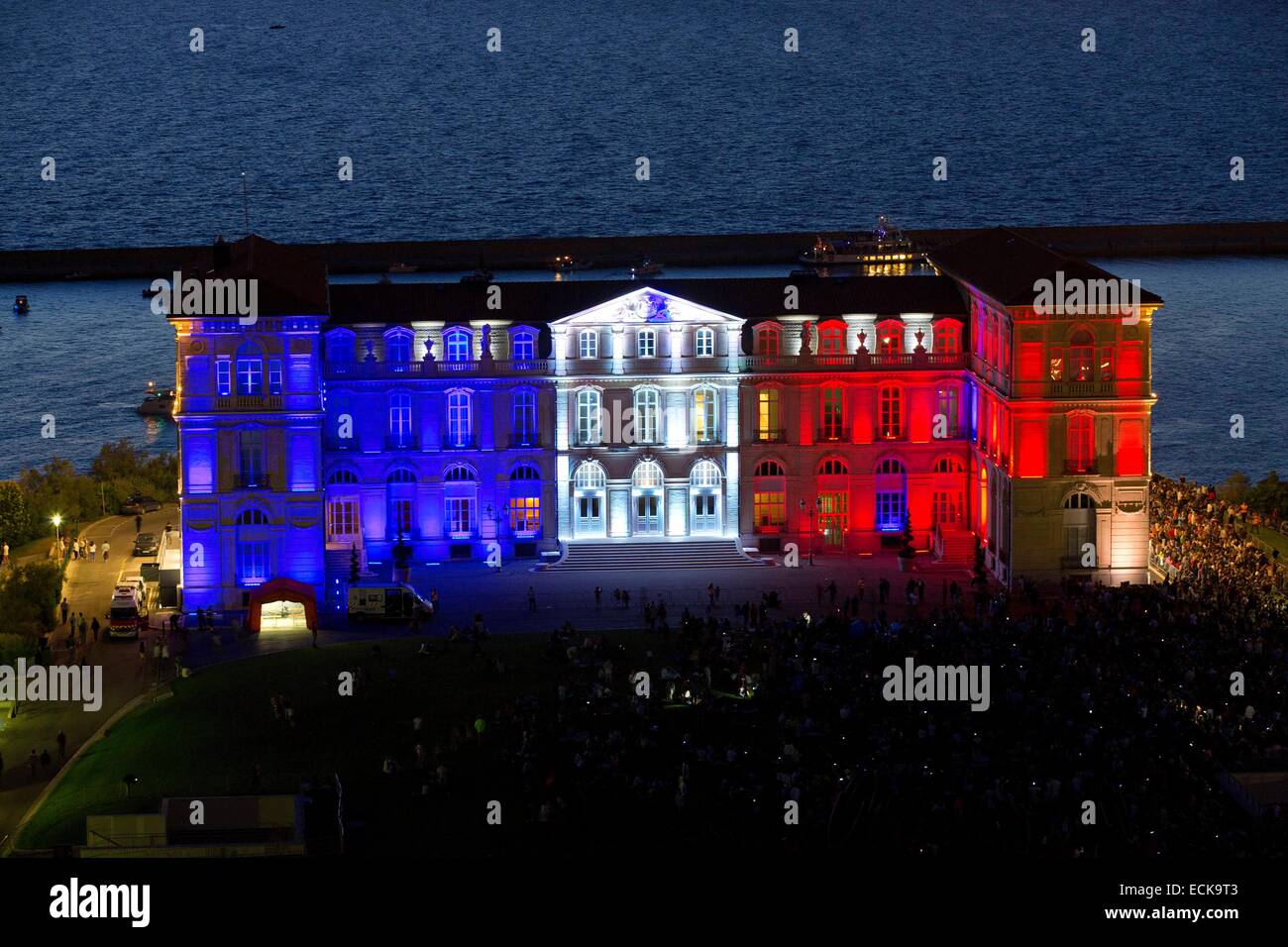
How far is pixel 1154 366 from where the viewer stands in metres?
128

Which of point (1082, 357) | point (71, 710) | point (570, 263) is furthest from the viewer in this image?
point (570, 263)

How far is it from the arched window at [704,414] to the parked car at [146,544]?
19.6 metres

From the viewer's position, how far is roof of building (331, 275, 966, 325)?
71312mm

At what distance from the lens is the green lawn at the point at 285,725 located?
4659 cm

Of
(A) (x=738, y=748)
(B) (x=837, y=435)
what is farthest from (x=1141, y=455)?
(A) (x=738, y=748)

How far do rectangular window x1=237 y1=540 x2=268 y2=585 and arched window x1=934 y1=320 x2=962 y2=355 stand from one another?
916 inches

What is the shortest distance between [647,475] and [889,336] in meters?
9.36

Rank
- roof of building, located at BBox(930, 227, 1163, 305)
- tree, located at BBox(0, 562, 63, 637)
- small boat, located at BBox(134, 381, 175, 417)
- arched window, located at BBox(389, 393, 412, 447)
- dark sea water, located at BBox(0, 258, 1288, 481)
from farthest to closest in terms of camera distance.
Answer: small boat, located at BBox(134, 381, 175, 417), dark sea water, located at BBox(0, 258, 1288, 481), arched window, located at BBox(389, 393, 412, 447), roof of building, located at BBox(930, 227, 1163, 305), tree, located at BBox(0, 562, 63, 637)

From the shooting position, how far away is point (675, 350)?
235 feet

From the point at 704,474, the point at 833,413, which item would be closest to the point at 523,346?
the point at 704,474

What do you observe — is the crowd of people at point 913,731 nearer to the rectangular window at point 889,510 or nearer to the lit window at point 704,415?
the rectangular window at point 889,510

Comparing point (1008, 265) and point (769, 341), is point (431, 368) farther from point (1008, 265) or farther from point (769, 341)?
point (1008, 265)

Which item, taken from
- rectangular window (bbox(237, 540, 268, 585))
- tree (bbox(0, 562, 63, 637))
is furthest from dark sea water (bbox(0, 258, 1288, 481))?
rectangular window (bbox(237, 540, 268, 585))

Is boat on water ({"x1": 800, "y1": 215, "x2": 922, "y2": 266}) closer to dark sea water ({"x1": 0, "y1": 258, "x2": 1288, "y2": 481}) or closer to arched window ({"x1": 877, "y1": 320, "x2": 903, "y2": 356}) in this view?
dark sea water ({"x1": 0, "y1": 258, "x2": 1288, "y2": 481})
